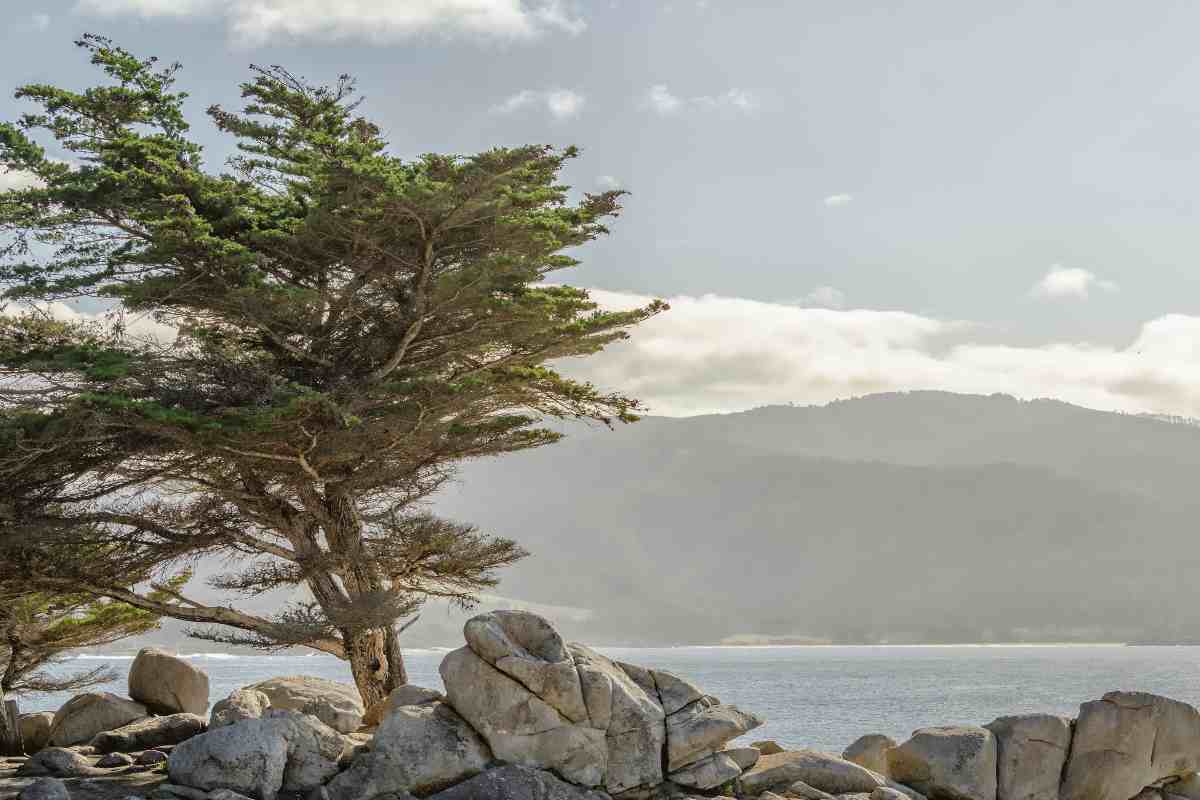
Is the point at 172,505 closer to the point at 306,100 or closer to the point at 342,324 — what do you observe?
the point at 342,324

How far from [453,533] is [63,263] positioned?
7.37 meters

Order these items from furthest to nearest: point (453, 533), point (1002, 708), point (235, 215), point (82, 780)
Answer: point (1002, 708)
point (453, 533)
point (235, 215)
point (82, 780)

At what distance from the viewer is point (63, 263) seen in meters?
18.4

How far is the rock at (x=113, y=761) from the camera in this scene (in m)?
17.0

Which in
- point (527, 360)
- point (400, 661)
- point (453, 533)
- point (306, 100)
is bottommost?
point (400, 661)

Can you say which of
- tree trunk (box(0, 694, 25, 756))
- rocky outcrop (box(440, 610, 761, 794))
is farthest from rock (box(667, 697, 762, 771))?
tree trunk (box(0, 694, 25, 756))

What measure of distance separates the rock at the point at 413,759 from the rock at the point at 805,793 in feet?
14.2

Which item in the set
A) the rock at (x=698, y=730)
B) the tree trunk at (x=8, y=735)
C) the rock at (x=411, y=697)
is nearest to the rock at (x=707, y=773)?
the rock at (x=698, y=730)

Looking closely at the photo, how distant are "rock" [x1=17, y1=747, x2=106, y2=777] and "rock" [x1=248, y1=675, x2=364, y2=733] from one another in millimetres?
2746

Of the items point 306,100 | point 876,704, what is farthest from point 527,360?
point 876,704

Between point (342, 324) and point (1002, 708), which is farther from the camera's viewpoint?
point (1002, 708)

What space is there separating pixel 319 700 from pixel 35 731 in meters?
6.84

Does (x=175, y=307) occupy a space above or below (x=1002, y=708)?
above

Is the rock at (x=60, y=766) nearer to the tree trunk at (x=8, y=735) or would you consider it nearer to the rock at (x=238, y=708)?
the rock at (x=238, y=708)
